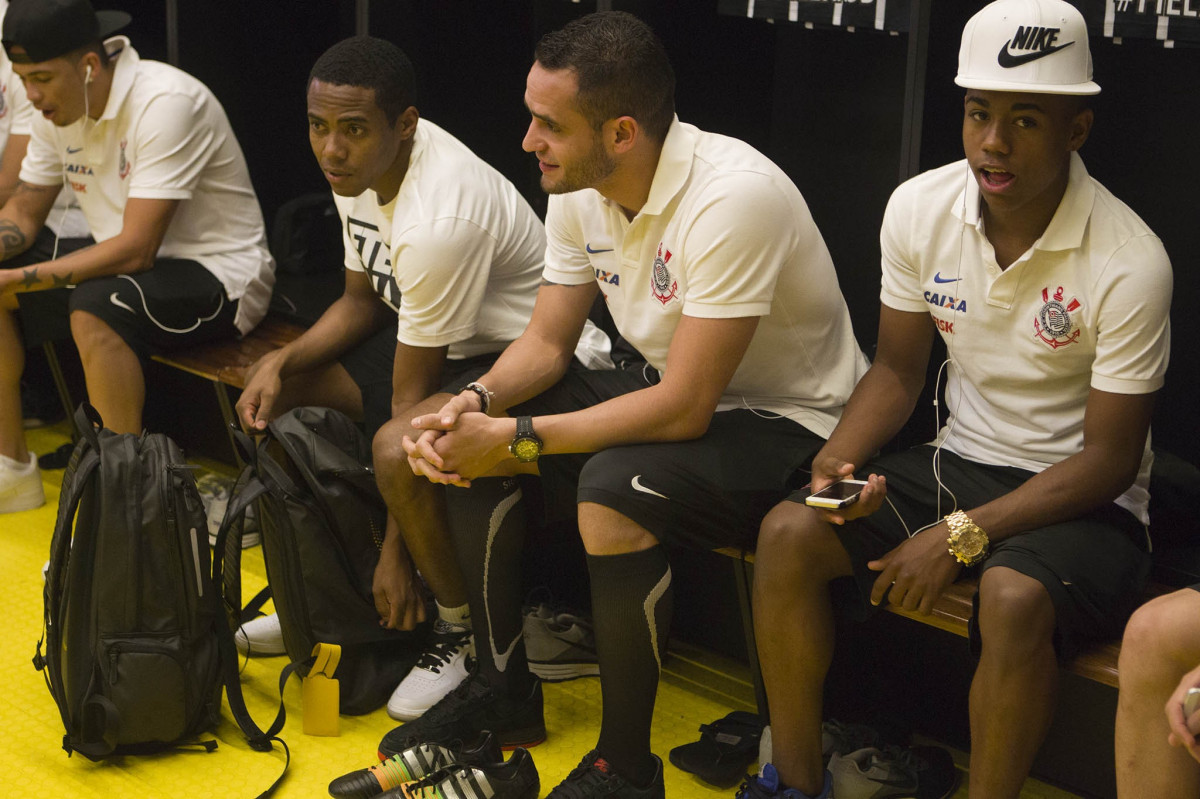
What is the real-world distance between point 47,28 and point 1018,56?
2.29 m

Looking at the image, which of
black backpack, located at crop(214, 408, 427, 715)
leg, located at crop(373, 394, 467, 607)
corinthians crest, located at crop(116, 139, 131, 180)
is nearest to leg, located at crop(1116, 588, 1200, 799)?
leg, located at crop(373, 394, 467, 607)

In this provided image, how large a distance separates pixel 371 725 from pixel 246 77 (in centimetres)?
233

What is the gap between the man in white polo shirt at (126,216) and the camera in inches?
122

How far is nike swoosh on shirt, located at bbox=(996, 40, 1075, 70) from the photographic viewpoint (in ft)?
6.24

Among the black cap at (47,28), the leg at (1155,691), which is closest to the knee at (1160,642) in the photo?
the leg at (1155,691)

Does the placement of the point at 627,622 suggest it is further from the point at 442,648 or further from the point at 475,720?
the point at 442,648

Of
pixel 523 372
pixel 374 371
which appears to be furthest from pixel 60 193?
pixel 523 372

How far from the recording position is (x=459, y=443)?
212 cm

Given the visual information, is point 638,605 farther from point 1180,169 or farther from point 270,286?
point 270,286

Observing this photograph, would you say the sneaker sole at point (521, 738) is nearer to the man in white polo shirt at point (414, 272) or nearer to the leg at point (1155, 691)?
the man in white polo shirt at point (414, 272)

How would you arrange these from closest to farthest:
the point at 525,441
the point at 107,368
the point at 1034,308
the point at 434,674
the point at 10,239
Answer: the point at 1034,308 < the point at 525,441 < the point at 434,674 < the point at 107,368 < the point at 10,239

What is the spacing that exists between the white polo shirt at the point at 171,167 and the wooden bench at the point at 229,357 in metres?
0.06

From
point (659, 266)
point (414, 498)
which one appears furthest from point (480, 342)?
point (659, 266)

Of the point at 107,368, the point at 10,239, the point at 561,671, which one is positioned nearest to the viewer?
the point at 561,671
